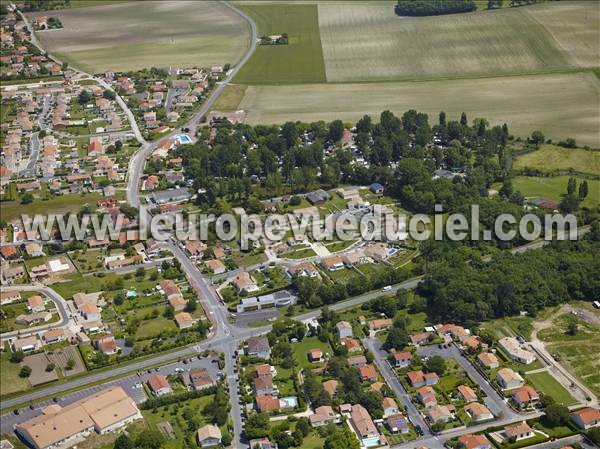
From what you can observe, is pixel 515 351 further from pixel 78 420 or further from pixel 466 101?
pixel 466 101

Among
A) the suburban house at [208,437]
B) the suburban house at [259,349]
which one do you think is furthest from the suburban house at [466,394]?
the suburban house at [208,437]

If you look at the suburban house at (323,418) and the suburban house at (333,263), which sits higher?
the suburban house at (333,263)

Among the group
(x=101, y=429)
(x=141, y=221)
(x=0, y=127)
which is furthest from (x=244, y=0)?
(x=101, y=429)

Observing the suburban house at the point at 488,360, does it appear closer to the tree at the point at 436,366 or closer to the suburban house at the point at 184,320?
the tree at the point at 436,366

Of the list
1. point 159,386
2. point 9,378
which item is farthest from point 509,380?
point 9,378

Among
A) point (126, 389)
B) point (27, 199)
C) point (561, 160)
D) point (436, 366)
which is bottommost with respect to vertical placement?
point (126, 389)

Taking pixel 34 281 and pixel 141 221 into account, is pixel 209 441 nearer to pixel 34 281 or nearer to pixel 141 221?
pixel 34 281
